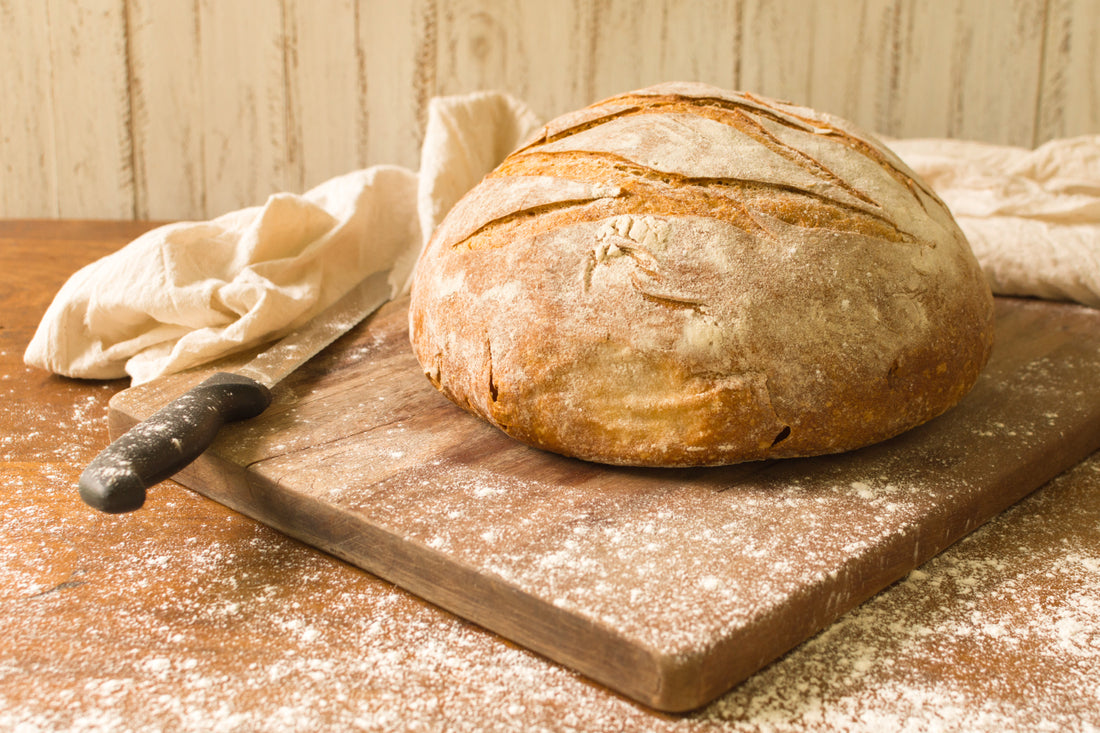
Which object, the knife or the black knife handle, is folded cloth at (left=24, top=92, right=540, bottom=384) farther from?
the black knife handle

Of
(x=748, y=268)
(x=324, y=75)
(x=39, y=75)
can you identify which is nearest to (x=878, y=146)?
(x=748, y=268)

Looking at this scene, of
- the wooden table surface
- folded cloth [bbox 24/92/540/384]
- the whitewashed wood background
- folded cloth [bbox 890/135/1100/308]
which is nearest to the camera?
the wooden table surface

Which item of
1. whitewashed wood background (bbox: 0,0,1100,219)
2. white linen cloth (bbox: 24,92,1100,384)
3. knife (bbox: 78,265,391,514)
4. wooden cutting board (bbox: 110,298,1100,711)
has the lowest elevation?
wooden cutting board (bbox: 110,298,1100,711)

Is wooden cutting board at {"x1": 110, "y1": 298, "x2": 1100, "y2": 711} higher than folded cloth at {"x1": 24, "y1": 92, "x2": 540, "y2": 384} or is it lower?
lower

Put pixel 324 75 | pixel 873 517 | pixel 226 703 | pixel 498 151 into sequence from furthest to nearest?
pixel 324 75, pixel 498 151, pixel 873 517, pixel 226 703

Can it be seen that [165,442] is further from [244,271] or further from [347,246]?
[347,246]

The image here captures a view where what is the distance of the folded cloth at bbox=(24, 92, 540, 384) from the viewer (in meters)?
1.39

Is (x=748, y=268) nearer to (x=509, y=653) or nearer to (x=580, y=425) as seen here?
(x=580, y=425)

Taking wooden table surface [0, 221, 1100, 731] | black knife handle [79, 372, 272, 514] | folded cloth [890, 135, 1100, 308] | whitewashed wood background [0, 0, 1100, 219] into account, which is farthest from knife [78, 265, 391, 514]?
whitewashed wood background [0, 0, 1100, 219]

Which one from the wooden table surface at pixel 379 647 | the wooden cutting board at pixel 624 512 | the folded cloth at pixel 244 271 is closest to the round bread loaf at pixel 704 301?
the wooden cutting board at pixel 624 512

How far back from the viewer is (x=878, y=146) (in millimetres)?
1205

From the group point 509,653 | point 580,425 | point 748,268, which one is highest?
point 748,268

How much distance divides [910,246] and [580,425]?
429 mm

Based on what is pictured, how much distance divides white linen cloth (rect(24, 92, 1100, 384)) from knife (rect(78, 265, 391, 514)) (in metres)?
0.08
